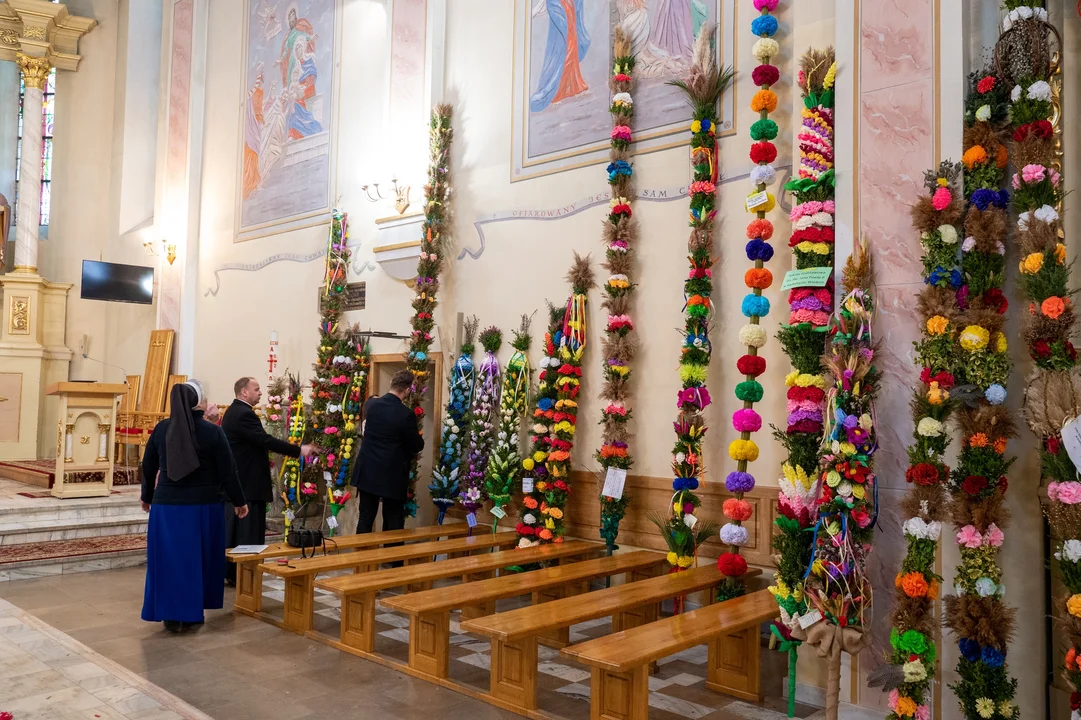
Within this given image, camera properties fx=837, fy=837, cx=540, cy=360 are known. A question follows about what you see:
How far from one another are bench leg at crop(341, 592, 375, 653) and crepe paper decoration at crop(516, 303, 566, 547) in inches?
76.0

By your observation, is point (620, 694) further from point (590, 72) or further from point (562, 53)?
point (562, 53)

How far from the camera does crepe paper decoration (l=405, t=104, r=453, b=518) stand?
27.0 feet

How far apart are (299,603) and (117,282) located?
908 cm

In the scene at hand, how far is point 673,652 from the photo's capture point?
12.3 feet

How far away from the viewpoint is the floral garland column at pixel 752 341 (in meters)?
5.39

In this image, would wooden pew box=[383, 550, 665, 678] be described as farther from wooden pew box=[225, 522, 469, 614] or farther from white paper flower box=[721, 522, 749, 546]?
wooden pew box=[225, 522, 469, 614]

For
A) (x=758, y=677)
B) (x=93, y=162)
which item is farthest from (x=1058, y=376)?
(x=93, y=162)

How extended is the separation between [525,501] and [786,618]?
3.06 m

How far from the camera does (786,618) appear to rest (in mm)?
4309

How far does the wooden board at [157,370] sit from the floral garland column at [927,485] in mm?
11431

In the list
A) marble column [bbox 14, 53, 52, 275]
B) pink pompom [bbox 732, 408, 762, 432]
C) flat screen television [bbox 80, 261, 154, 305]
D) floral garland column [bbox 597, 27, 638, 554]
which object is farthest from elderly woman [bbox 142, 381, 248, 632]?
marble column [bbox 14, 53, 52, 275]

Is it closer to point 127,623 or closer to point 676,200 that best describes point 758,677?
point 676,200

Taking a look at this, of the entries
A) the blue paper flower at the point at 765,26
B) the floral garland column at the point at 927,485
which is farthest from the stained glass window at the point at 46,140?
the floral garland column at the point at 927,485

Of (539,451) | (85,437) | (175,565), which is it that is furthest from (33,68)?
(539,451)
